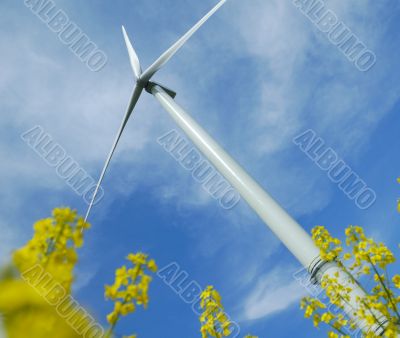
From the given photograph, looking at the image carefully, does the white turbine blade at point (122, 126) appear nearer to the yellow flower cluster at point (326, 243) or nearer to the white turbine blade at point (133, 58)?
the white turbine blade at point (133, 58)

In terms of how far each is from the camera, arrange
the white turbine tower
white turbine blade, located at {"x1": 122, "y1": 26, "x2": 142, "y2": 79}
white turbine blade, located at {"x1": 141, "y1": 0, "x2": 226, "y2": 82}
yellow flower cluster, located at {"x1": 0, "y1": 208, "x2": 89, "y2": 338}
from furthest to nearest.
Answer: white turbine blade, located at {"x1": 122, "y1": 26, "x2": 142, "y2": 79}
white turbine blade, located at {"x1": 141, "y1": 0, "x2": 226, "y2": 82}
the white turbine tower
yellow flower cluster, located at {"x1": 0, "y1": 208, "x2": 89, "y2": 338}

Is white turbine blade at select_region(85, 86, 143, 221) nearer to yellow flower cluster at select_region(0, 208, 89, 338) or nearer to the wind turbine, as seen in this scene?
the wind turbine

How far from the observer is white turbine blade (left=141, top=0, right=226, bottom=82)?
1642cm

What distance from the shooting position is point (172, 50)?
17.5 metres

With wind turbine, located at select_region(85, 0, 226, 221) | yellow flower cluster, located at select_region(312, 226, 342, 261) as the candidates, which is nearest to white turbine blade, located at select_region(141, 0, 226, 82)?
wind turbine, located at select_region(85, 0, 226, 221)

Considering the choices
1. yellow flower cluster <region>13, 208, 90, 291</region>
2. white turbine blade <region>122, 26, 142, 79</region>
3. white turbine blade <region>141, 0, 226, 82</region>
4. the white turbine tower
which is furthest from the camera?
white turbine blade <region>122, 26, 142, 79</region>

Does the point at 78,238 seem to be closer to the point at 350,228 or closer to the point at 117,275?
the point at 117,275

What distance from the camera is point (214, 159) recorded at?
37.1ft

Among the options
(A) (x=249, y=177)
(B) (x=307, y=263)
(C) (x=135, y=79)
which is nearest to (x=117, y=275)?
(B) (x=307, y=263)

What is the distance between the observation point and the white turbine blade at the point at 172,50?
1642cm

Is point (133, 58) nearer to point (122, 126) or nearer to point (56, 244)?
point (122, 126)

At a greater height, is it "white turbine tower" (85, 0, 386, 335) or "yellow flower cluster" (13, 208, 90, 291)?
"white turbine tower" (85, 0, 386, 335)

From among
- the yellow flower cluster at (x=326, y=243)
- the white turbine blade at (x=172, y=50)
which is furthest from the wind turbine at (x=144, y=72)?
the yellow flower cluster at (x=326, y=243)

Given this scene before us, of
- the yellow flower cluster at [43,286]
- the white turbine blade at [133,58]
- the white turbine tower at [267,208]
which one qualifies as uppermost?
the white turbine blade at [133,58]
